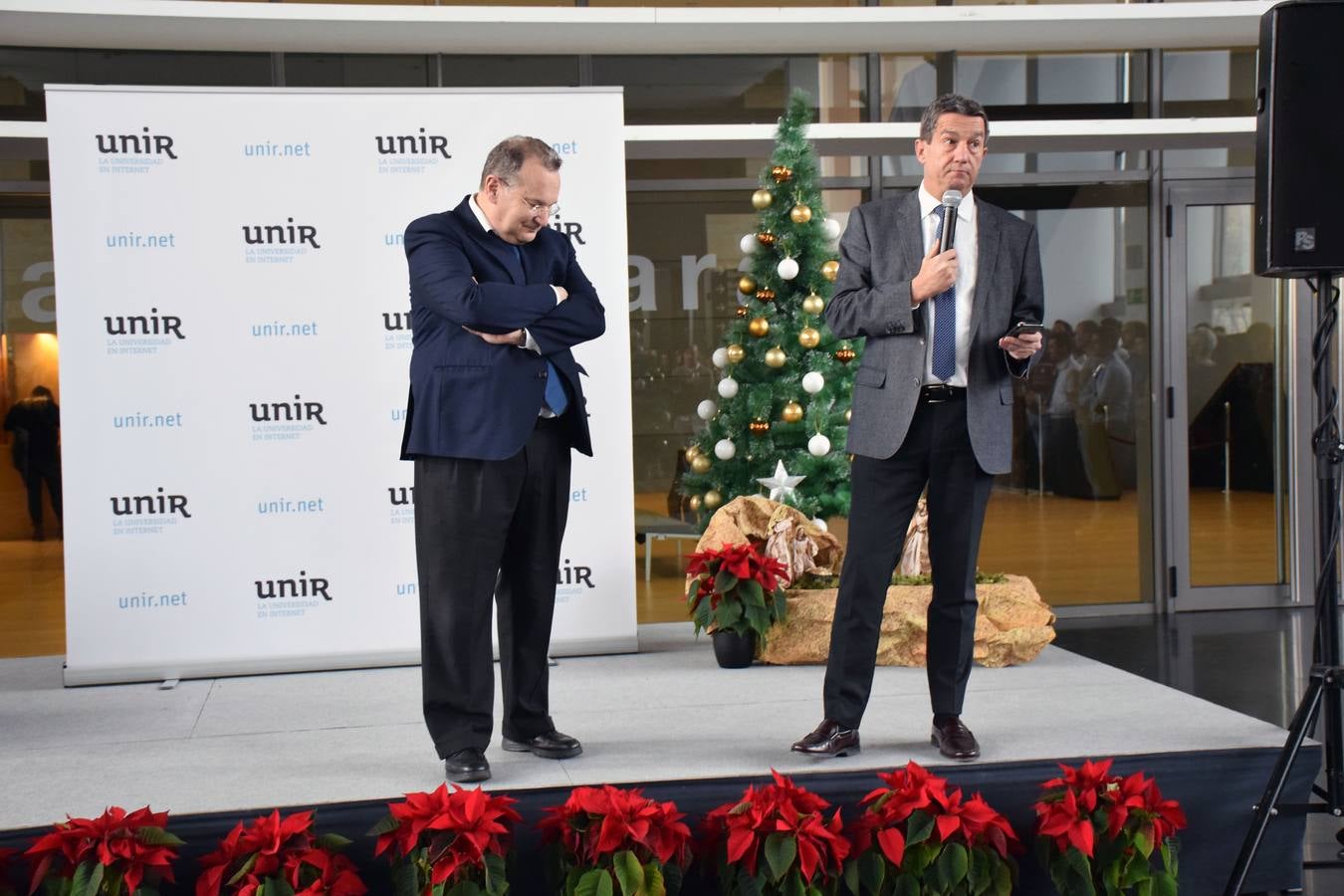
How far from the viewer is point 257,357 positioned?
498 centimetres

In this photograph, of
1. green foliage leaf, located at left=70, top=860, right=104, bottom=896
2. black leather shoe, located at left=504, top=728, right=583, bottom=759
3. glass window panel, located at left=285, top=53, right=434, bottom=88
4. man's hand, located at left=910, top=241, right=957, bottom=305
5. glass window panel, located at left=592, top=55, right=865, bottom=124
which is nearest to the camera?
Result: green foliage leaf, located at left=70, top=860, right=104, bottom=896

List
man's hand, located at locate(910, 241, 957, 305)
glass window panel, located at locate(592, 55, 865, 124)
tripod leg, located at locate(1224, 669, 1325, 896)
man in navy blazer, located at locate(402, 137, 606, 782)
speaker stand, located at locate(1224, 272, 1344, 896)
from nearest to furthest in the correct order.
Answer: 1. tripod leg, located at locate(1224, 669, 1325, 896)
2. speaker stand, located at locate(1224, 272, 1344, 896)
3. man's hand, located at locate(910, 241, 957, 305)
4. man in navy blazer, located at locate(402, 137, 606, 782)
5. glass window panel, located at locate(592, 55, 865, 124)

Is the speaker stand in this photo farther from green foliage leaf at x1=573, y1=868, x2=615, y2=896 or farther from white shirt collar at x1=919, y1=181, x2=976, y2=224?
green foliage leaf at x1=573, y1=868, x2=615, y2=896

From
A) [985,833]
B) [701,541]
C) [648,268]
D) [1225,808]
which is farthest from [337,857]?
[648,268]

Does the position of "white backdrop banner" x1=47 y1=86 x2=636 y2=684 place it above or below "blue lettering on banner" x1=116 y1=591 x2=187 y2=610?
above

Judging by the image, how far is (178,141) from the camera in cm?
489

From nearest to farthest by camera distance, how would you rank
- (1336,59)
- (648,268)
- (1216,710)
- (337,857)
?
(337,857) → (1336,59) → (1216,710) → (648,268)

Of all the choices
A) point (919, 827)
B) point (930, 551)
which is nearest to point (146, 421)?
point (930, 551)

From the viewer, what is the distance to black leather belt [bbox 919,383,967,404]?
330 cm

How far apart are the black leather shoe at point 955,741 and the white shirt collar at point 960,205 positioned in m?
1.27

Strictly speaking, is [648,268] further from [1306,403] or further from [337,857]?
[337,857]

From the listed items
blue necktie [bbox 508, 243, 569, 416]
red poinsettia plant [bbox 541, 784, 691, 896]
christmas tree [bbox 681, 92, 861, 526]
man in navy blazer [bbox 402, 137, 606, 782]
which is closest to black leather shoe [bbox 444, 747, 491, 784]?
man in navy blazer [bbox 402, 137, 606, 782]

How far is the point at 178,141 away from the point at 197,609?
5.62ft

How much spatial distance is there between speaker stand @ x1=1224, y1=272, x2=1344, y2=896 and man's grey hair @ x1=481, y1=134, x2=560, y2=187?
1822mm
